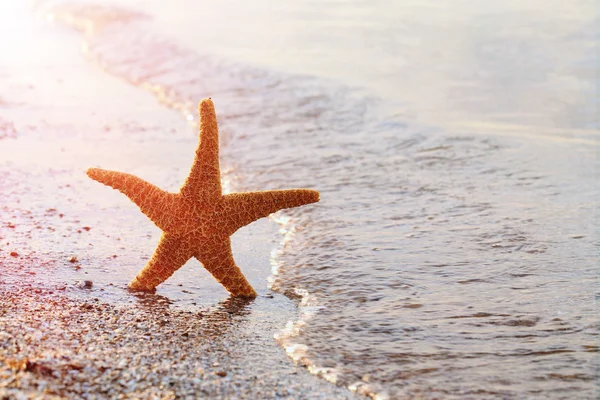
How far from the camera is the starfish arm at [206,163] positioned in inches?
173

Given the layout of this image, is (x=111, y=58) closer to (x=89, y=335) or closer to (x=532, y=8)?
(x=532, y=8)

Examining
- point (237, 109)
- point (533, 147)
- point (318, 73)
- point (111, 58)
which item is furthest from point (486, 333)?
point (111, 58)

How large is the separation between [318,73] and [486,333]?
341 inches

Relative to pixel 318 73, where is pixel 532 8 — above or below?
above

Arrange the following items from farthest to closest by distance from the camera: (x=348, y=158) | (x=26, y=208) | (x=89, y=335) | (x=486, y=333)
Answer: (x=348, y=158) < (x=26, y=208) < (x=486, y=333) < (x=89, y=335)

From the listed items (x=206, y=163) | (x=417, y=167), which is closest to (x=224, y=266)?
(x=206, y=163)

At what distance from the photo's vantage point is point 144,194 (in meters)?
4.47

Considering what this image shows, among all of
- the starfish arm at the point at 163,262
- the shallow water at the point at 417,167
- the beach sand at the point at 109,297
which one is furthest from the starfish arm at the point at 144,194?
the shallow water at the point at 417,167

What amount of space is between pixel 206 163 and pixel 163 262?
656 mm

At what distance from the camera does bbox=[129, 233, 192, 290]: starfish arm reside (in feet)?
14.9

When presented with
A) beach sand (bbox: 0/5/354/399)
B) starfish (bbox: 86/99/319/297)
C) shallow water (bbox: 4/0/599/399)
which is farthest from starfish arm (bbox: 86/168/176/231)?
shallow water (bbox: 4/0/599/399)

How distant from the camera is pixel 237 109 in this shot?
1080 cm

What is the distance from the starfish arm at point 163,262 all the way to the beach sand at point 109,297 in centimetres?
10

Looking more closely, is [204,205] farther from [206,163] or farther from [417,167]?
[417,167]
